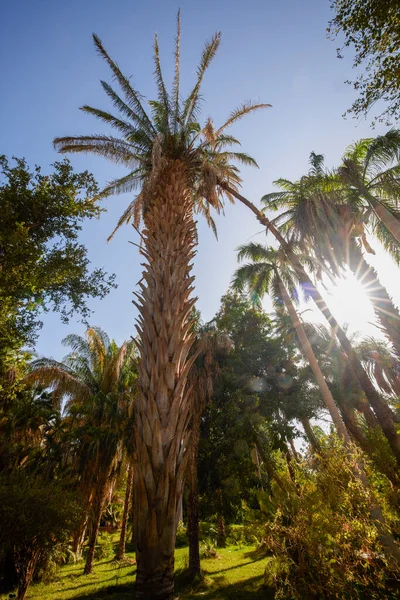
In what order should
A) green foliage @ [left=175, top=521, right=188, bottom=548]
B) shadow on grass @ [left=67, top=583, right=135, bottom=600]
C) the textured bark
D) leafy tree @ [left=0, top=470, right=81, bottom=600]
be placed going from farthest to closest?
green foliage @ [left=175, top=521, right=188, bottom=548] → shadow on grass @ [left=67, top=583, right=135, bottom=600] → the textured bark → leafy tree @ [left=0, top=470, right=81, bottom=600]

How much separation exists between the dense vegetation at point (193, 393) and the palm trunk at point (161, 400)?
23 mm

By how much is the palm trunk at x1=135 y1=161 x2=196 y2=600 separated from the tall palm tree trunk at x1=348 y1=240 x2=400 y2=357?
31.1 feet

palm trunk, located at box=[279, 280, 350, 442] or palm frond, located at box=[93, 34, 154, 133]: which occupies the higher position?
palm frond, located at box=[93, 34, 154, 133]

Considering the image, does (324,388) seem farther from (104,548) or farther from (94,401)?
(104,548)

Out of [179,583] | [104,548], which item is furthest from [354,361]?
[104,548]

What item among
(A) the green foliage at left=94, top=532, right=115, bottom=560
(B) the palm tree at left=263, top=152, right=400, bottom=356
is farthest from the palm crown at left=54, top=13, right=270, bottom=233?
(A) the green foliage at left=94, top=532, right=115, bottom=560

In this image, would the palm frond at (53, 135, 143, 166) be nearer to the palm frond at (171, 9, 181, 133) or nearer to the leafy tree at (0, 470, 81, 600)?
the palm frond at (171, 9, 181, 133)

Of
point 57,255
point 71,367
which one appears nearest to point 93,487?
point 71,367

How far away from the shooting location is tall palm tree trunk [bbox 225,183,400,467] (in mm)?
A: 11508

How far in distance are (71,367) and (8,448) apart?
6504 mm

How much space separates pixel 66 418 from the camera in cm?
1903

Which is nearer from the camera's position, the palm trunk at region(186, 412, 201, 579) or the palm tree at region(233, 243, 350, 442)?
the palm trunk at region(186, 412, 201, 579)

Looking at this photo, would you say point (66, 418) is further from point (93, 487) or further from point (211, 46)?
point (211, 46)

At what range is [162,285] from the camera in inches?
209
